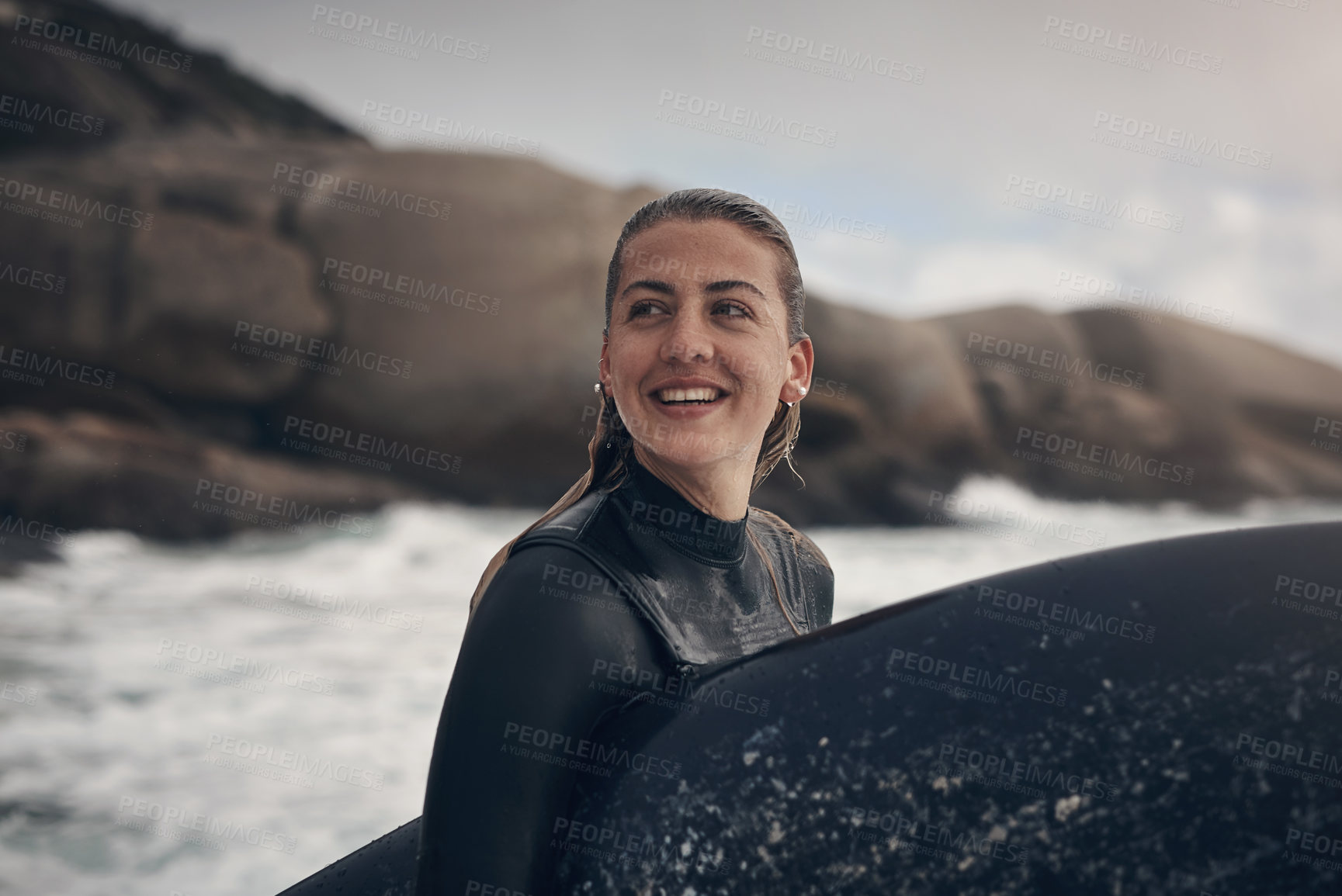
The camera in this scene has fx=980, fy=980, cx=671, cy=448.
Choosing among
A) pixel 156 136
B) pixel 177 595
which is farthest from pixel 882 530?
pixel 156 136

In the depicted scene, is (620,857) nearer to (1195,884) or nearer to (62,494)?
(1195,884)

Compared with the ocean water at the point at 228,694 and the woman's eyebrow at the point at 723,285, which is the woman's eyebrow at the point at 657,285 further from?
the ocean water at the point at 228,694

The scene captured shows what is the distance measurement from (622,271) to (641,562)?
12.3 inches

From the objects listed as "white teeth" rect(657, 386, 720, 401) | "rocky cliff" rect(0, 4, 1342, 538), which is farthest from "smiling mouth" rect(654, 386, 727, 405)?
"rocky cliff" rect(0, 4, 1342, 538)

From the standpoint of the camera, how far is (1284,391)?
10.9 m

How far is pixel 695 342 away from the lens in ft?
3.16

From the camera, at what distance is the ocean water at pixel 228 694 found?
3.19 meters

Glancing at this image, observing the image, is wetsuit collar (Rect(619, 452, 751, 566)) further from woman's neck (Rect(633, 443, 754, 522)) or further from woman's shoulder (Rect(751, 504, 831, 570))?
woman's shoulder (Rect(751, 504, 831, 570))

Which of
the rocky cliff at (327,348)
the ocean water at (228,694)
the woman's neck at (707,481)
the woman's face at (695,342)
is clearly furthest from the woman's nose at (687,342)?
the rocky cliff at (327,348)

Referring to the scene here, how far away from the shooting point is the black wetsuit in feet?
2.52

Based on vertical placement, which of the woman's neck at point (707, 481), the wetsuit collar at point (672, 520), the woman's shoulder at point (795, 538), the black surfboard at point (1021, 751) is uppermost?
the woman's shoulder at point (795, 538)

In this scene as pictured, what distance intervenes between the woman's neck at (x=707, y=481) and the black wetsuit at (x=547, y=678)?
5 cm

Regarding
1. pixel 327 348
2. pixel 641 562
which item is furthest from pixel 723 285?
pixel 327 348

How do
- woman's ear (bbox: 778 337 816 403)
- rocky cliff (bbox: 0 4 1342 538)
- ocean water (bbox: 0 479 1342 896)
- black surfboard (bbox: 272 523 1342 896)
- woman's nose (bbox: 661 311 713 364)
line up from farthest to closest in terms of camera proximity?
rocky cliff (bbox: 0 4 1342 538) → ocean water (bbox: 0 479 1342 896) → woman's ear (bbox: 778 337 816 403) → woman's nose (bbox: 661 311 713 364) → black surfboard (bbox: 272 523 1342 896)
